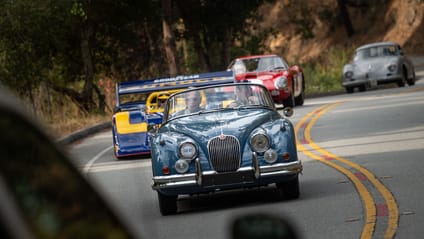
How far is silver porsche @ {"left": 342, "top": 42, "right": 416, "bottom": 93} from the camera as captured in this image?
3622cm

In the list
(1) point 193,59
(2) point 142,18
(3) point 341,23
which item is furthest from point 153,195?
(3) point 341,23

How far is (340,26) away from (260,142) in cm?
6223

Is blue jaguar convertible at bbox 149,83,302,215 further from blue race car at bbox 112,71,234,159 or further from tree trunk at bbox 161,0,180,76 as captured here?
tree trunk at bbox 161,0,180,76

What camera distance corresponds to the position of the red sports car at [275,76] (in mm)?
29922

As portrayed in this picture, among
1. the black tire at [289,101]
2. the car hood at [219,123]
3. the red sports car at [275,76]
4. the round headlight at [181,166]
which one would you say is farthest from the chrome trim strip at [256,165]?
the black tire at [289,101]

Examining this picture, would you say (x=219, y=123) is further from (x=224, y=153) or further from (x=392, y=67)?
(x=392, y=67)

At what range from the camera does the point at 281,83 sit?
2991cm

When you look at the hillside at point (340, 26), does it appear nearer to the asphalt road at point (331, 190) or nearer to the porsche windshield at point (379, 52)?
the porsche windshield at point (379, 52)

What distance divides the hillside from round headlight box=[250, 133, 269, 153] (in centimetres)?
4955

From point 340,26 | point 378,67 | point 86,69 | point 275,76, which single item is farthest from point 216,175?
point 340,26

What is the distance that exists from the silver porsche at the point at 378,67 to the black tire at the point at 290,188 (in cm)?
2548

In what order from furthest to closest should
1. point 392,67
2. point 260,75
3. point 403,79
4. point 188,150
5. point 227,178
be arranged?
point 403,79
point 392,67
point 260,75
point 188,150
point 227,178

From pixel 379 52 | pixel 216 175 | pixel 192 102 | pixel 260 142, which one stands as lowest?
pixel 379 52

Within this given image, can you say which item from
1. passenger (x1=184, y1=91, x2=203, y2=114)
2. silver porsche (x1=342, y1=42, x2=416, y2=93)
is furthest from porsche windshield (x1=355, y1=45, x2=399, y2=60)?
passenger (x1=184, y1=91, x2=203, y2=114)
